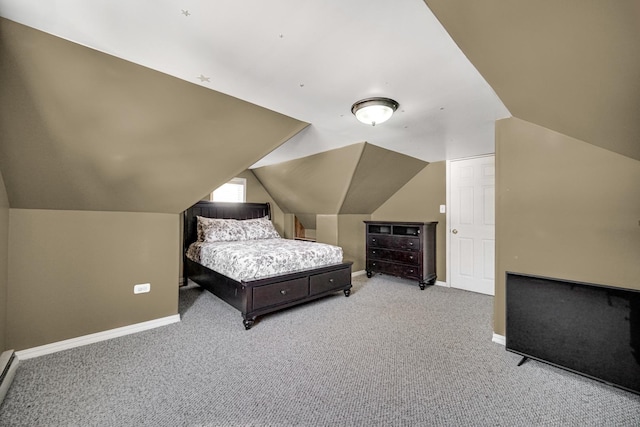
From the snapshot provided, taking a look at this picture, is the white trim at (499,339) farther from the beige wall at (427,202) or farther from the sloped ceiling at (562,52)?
the beige wall at (427,202)

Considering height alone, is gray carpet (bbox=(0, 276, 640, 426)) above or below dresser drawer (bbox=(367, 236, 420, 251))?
below

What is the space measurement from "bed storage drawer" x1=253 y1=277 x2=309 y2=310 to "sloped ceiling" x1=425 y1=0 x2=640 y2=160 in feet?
8.22

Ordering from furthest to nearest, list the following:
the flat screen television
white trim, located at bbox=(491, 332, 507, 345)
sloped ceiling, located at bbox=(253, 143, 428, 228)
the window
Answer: the window
sloped ceiling, located at bbox=(253, 143, 428, 228)
white trim, located at bbox=(491, 332, 507, 345)
the flat screen television

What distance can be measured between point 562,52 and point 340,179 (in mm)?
2995

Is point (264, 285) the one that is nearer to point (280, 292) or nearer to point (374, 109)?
point (280, 292)

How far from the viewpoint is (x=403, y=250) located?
4.19 meters

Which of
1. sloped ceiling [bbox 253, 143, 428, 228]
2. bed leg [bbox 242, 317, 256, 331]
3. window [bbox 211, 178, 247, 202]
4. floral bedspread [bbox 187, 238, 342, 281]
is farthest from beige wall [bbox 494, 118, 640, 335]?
window [bbox 211, 178, 247, 202]

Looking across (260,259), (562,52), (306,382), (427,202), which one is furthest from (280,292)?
(427,202)

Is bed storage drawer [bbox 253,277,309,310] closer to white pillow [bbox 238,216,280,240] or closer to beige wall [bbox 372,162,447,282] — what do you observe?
white pillow [bbox 238,216,280,240]

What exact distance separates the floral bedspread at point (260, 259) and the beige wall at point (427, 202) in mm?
1713

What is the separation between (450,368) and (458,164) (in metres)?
3.03

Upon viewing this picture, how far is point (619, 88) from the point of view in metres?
1.01

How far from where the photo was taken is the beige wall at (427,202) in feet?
14.0

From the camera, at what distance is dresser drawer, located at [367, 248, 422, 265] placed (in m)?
4.05
